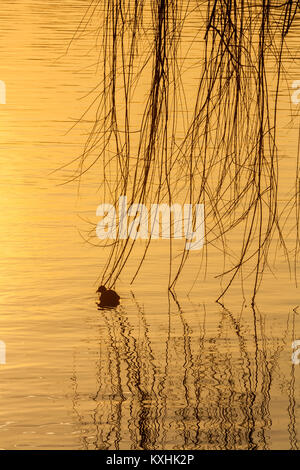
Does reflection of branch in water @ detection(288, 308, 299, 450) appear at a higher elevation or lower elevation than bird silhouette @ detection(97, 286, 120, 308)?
higher

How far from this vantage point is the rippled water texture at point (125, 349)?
4867 mm

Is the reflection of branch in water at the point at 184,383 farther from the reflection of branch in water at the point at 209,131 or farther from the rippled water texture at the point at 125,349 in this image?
the reflection of branch in water at the point at 209,131

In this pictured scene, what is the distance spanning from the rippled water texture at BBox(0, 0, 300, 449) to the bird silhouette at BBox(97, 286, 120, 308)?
0.04 meters

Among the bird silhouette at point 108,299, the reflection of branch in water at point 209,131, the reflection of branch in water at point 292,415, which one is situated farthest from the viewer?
the bird silhouette at point 108,299

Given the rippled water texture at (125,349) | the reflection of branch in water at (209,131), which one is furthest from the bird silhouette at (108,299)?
the reflection of branch in water at (209,131)

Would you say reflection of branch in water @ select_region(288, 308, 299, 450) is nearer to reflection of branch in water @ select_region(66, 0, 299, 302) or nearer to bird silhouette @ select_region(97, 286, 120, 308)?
reflection of branch in water @ select_region(66, 0, 299, 302)

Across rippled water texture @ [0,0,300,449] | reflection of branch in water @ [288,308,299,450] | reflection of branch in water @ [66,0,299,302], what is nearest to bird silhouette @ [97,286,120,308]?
rippled water texture @ [0,0,300,449]

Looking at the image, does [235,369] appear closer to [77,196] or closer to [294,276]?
[294,276]

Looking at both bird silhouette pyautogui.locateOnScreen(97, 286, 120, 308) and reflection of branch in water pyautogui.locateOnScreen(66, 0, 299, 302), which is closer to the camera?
reflection of branch in water pyautogui.locateOnScreen(66, 0, 299, 302)

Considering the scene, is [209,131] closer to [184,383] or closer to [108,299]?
[184,383]

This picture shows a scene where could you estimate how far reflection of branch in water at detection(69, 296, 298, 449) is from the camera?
15.7ft

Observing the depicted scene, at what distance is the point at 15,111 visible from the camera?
13.9 metres

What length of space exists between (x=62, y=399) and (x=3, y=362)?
2.14 feet

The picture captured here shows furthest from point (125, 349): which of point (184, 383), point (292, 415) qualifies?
point (292, 415)
